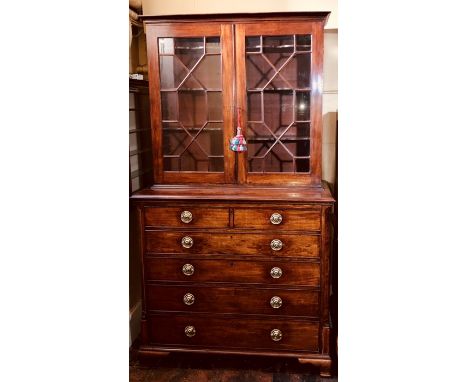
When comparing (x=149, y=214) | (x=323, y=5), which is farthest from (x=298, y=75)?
(x=149, y=214)

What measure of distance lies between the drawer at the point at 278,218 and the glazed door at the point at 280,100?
215 mm

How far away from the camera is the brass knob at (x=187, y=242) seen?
250 cm

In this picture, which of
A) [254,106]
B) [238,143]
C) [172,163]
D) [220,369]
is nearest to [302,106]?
[254,106]

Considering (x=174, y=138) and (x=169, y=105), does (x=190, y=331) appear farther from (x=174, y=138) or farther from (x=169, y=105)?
(x=169, y=105)

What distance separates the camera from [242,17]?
247cm

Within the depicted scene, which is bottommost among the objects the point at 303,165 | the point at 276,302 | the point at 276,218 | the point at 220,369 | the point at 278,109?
the point at 220,369

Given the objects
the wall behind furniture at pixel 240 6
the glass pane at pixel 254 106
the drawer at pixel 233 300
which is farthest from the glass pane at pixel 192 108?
the drawer at pixel 233 300

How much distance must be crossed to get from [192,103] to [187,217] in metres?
0.60

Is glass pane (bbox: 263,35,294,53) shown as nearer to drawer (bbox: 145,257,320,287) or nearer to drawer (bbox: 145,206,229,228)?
drawer (bbox: 145,206,229,228)

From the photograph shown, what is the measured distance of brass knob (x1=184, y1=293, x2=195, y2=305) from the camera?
2.55 m

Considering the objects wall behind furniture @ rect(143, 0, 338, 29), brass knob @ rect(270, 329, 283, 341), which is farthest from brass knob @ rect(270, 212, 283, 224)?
wall behind furniture @ rect(143, 0, 338, 29)

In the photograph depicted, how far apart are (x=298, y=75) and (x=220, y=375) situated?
5.09 ft

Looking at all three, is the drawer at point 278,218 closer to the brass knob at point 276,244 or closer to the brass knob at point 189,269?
the brass knob at point 276,244
